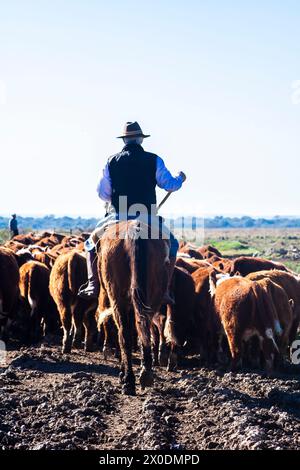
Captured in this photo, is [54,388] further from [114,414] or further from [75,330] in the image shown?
[75,330]

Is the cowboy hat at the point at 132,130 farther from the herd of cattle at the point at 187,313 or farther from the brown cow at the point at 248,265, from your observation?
the brown cow at the point at 248,265

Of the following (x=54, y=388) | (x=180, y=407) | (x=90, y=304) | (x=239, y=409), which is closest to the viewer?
(x=239, y=409)

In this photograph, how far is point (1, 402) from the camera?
8398 mm

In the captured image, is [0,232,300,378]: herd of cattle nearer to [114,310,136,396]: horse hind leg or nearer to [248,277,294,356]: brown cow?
[248,277,294,356]: brown cow

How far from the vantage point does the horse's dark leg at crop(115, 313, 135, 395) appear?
30.5ft

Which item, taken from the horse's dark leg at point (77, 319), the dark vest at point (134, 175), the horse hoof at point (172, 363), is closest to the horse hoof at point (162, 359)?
the horse hoof at point (172, 363)

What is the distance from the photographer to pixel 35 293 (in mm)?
14617

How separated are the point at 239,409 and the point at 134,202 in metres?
3.10

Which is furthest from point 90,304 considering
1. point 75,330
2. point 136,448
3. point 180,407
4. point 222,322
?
point 136,448

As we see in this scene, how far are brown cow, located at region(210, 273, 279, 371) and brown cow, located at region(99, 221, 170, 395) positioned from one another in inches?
71.7

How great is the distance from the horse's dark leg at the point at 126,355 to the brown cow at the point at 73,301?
344 cm

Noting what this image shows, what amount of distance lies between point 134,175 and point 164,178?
38 cm

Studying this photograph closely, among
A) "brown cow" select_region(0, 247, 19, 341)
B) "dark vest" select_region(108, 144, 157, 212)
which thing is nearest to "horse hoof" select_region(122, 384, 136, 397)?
"dark vest" select_region(108, 144, 157, 212)

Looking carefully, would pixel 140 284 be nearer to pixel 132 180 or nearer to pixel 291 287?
pixel 132 180
